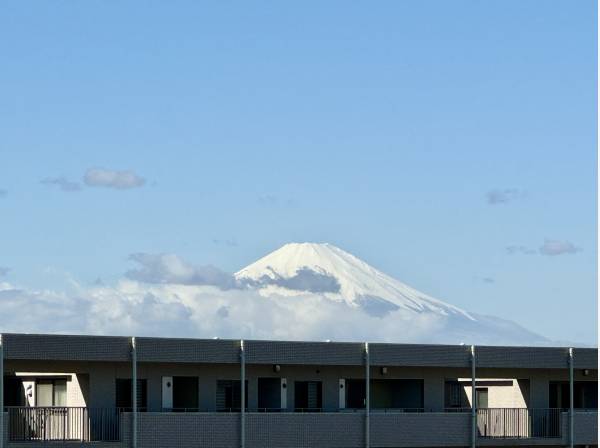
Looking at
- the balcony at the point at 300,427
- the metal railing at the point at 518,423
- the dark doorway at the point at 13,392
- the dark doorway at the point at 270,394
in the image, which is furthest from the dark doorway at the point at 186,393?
the metal railing at the point at 518,423

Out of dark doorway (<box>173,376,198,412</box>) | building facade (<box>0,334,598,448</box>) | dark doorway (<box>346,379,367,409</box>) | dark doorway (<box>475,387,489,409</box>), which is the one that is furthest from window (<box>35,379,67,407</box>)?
dark doorway (<box>475,387,489,409</box>)

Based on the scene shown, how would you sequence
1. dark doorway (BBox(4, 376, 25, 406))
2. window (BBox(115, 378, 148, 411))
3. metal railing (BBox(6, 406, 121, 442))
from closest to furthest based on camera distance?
1. metal railing (BBox(6, 406, 121, 442))
2. dark doorway (BBox(4, 376, 25, 406))
3. window (BBox(115, 378, 148, 411))

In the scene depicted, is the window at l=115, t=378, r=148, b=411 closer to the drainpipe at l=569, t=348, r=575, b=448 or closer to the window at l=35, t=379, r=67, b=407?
the window at l=35, t=379, r=67, b=407

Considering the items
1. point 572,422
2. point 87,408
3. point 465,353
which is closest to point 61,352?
point 87,408

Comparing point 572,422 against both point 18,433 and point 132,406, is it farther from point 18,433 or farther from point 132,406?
point 18,433

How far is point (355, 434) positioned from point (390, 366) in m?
3.23

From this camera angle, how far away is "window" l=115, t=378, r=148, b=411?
55.0 metres

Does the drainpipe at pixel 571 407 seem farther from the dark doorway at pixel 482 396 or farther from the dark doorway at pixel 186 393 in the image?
the dark doorway at pixel 186 393

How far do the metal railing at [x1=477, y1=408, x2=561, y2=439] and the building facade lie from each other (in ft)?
0.17

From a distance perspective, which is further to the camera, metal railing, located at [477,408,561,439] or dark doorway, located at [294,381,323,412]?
metal railing, located at [477,408,561,439]

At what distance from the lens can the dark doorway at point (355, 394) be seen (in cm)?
6059

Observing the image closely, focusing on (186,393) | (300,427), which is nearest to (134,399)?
(186,393)

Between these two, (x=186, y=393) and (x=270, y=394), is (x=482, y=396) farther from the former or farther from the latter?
(x=186, y=393)

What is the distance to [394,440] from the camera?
2317 inches
